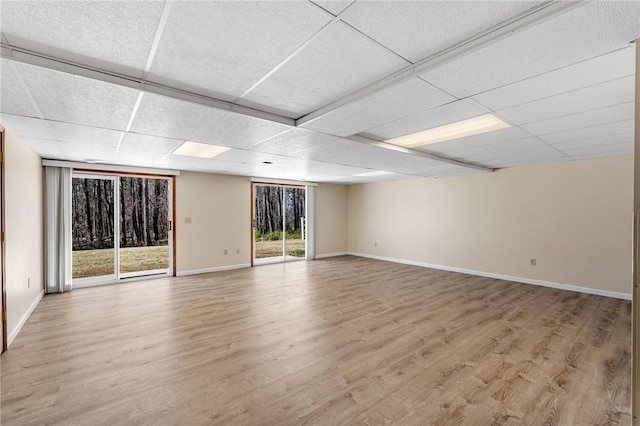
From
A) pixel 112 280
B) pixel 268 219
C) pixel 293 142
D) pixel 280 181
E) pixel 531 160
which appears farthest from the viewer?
pixel 268 219

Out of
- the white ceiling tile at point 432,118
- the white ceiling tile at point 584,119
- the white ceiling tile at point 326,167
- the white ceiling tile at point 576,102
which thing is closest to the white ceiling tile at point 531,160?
the white ceiling tile at point 584,119

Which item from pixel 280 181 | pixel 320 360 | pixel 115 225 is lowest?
pixel 320 360

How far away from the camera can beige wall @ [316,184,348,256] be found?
865 centimetres

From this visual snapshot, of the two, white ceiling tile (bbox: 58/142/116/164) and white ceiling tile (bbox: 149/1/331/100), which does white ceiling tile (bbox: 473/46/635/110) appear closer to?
white ceiling tile (bbox: 149/1/331/100)

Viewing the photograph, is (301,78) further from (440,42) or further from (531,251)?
(531,251)

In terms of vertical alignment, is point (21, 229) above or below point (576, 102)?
below

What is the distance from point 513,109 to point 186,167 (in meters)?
5.54

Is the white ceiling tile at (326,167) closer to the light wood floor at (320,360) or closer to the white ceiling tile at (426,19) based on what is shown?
the light wood floor at (320,360)

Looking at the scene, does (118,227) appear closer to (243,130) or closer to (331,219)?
(243,130)

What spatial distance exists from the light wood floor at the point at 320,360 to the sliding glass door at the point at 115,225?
4.95 ft

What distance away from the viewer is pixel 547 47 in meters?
1.63

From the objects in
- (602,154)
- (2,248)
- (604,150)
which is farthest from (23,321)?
(602,154)

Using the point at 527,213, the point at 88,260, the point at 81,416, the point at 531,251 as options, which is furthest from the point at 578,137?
the point at 88,260

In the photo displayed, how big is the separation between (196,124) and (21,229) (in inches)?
109
